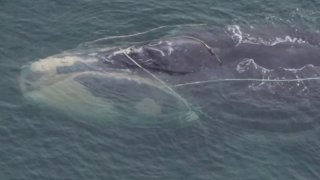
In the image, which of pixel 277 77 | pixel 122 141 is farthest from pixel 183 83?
pixel 277 77

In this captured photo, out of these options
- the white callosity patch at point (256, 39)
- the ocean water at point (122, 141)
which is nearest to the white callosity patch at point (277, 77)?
the ocean water at point (122, 141)

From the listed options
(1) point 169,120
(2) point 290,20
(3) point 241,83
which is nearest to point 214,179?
(1) point 169,120

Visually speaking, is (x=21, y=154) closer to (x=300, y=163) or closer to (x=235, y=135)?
(x=235, y=135)

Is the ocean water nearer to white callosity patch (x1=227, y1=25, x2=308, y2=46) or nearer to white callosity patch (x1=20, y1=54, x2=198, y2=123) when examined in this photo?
white callosity patch (x1=20, y1=54, x2=198, y2=123)

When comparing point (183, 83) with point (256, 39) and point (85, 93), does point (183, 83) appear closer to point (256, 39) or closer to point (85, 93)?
point (85, 93)

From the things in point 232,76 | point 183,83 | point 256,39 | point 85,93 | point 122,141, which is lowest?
point 122,141

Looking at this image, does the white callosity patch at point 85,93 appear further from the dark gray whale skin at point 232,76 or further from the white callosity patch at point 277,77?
the white callosity patch at point 277,77

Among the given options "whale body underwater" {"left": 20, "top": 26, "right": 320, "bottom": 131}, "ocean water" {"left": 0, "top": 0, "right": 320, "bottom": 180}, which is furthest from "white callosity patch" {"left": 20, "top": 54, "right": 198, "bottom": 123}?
"ocean water" {"left": 0, "top": 0, "right": 320, "bottom": 180}
